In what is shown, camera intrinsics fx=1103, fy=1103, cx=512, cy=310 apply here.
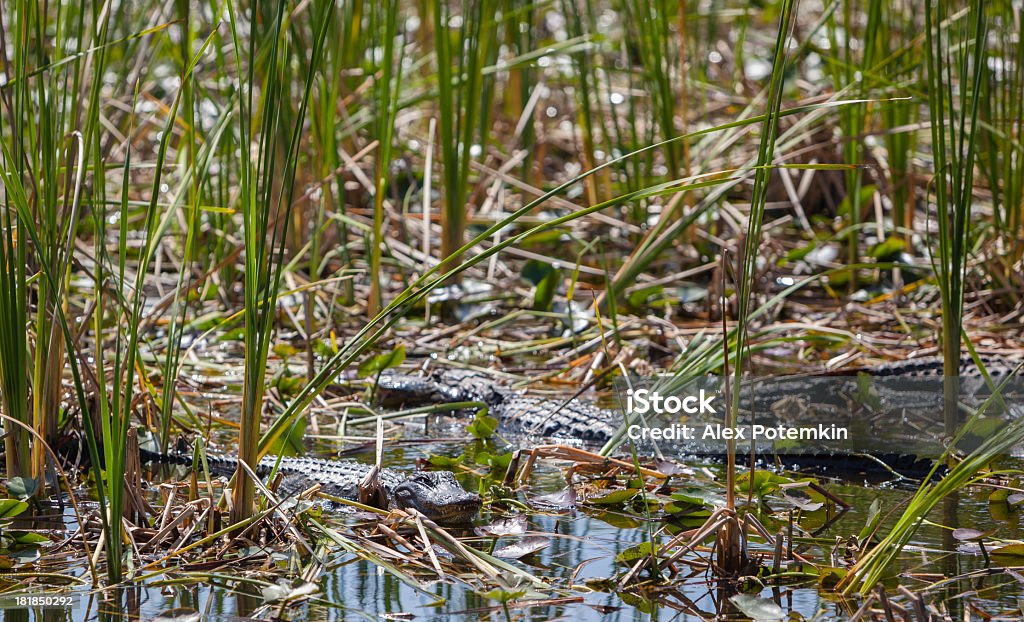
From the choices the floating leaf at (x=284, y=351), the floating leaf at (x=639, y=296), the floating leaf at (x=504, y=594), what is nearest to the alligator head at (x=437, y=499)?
the floating leaf at (x=504, y=594)

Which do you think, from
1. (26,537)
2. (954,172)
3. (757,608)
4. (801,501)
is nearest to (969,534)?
(801,501)

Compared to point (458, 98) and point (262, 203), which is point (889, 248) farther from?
point (262, 203)

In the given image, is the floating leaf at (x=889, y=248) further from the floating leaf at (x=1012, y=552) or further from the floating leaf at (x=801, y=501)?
the floating leaf at (x=1012, y=552)

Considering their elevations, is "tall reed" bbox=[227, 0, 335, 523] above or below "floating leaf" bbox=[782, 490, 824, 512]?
above

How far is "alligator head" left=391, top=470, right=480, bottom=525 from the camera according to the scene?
83.4 inches

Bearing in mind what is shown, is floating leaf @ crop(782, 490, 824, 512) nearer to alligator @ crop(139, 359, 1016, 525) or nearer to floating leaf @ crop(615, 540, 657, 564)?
alligator @ crop(139, 359, 1016, 525)

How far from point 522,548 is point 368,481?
0.36m

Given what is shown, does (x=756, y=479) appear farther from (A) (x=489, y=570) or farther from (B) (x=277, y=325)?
(B) (x=277, y=325)

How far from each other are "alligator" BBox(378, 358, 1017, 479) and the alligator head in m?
0.54

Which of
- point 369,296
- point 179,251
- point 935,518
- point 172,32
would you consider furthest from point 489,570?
point 172,32

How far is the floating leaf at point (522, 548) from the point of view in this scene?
6.40 ft

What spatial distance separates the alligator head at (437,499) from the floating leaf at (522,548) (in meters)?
0.16

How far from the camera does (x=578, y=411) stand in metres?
2.97

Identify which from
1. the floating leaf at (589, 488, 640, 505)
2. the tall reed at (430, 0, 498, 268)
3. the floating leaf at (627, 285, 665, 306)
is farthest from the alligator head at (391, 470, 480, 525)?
the floating leaf at (627, 285, 665, 306)
